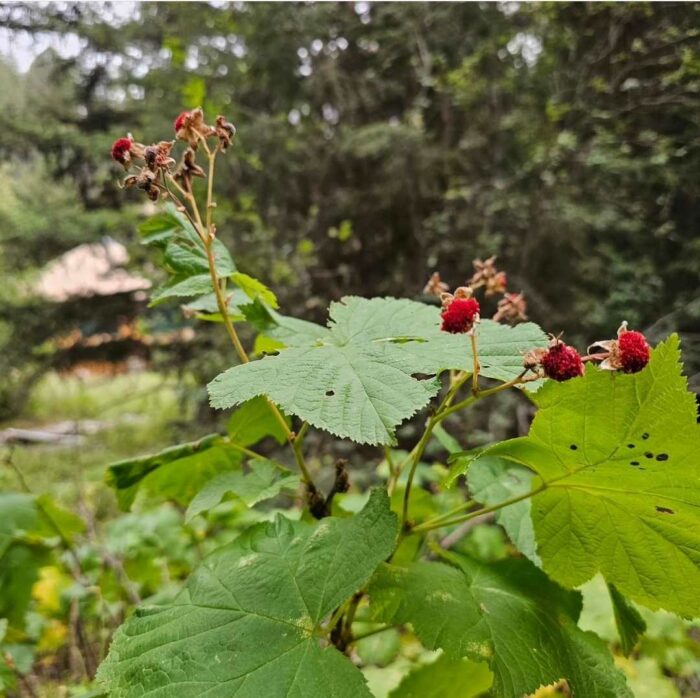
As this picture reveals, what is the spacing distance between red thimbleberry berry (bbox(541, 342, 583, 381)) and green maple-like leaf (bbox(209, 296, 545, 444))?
50 mm

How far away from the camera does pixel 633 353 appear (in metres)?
0.38

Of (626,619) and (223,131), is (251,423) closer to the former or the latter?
(223,131)

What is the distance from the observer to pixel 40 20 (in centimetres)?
360

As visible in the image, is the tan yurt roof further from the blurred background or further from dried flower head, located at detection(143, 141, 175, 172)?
dried flower head, located at detection(143, 141, 175, 172)

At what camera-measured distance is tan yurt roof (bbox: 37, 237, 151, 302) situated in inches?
167

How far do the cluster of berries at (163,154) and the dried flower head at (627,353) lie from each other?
0.39 m

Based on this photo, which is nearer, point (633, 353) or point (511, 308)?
point (633, 353)

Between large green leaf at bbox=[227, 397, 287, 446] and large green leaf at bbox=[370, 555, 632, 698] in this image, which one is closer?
large green leaf at bbox=[370, 555, 632, 698]

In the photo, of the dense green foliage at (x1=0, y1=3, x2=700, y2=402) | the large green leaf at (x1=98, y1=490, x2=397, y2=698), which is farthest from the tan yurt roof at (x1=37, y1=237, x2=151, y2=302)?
the large green leaf at (x1=98, y1=490, x2=397, y2=698)

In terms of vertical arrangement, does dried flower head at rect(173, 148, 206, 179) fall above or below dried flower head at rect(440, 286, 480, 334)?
above

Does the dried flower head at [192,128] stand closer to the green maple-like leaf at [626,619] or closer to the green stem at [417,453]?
the green stem at [417,453]

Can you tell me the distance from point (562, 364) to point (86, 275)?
15.6ft

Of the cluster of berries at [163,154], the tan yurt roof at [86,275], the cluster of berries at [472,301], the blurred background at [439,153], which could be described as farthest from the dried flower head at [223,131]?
the tan yurt roof at [86,275]

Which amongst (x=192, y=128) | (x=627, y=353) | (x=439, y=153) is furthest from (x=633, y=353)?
(x=439, y=153)
